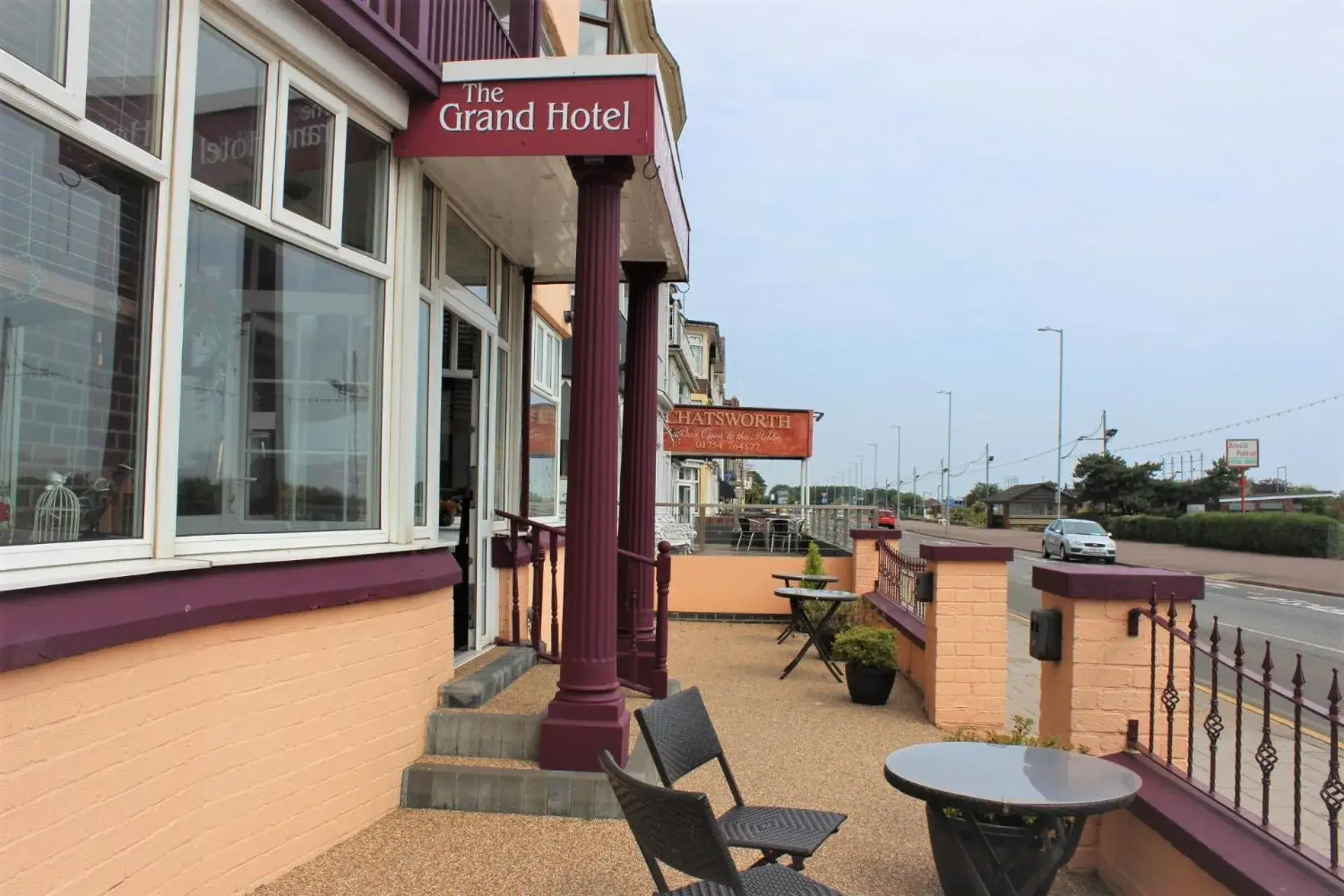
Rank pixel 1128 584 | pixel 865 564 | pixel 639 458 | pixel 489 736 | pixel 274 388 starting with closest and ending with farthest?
pixel 274 388 → pixel 1128 584 → pixel 489 736 → pixel 639 458 → pixel 865 564

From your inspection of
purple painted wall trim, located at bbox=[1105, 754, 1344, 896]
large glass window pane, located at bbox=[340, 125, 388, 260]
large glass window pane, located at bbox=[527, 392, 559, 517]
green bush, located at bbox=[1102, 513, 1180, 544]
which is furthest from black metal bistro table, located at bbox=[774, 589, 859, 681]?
green bush, located at bbox=[1102, 513, 1180, 544]

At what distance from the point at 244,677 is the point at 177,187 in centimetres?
175

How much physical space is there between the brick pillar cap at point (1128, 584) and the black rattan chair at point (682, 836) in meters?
1.85

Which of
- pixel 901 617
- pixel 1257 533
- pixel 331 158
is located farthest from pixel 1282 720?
pixel 1257 533

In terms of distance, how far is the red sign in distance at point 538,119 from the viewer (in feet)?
14.9

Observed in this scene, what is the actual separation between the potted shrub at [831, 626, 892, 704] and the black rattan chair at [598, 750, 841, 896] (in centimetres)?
455

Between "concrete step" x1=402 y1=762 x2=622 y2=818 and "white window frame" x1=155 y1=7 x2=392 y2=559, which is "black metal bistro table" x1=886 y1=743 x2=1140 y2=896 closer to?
"concrete step" x1=402 y1=762 x2=622 y2=818

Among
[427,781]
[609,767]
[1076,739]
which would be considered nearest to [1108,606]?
[1076,739]

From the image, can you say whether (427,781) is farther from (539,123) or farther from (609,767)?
(539,123)

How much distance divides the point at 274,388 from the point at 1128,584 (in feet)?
11.9

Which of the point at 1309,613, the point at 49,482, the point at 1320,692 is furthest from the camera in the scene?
the point at 1309,613

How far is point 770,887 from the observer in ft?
9.34

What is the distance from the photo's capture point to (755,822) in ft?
11.7

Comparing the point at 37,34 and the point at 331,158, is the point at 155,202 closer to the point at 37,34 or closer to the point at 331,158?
the point at 37,34
